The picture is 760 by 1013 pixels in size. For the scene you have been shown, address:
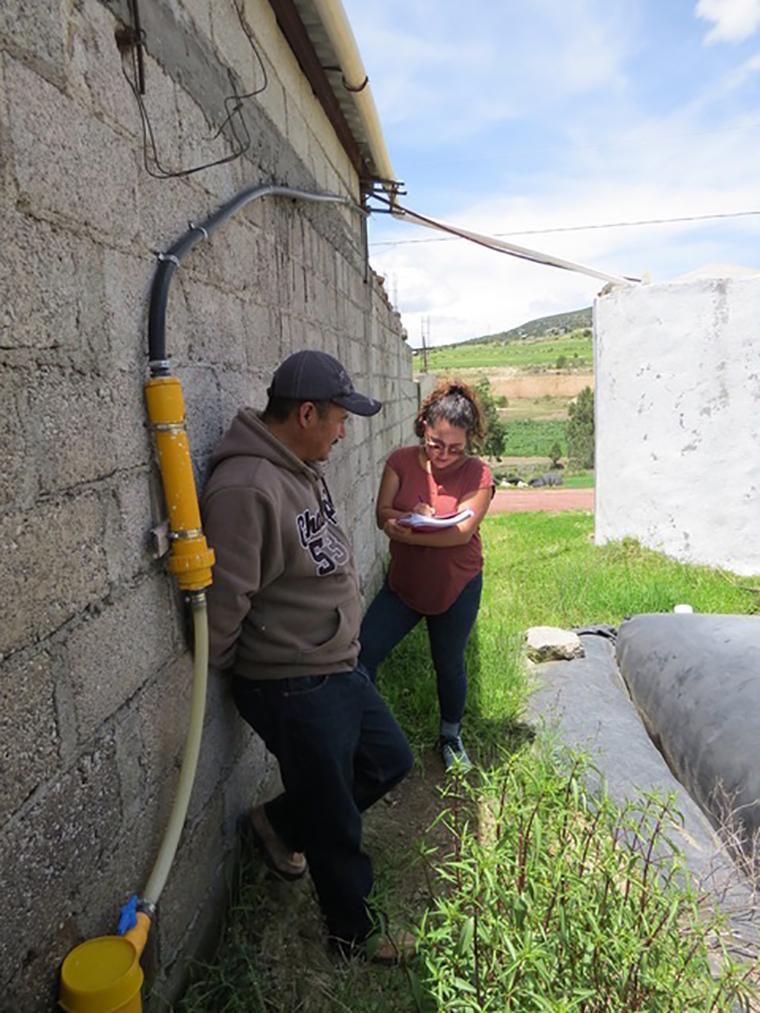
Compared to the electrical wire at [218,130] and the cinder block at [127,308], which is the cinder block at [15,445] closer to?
the cinder block at [127,308]

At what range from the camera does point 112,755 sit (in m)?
1.37

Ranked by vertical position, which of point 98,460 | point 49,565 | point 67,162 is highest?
point 67,162

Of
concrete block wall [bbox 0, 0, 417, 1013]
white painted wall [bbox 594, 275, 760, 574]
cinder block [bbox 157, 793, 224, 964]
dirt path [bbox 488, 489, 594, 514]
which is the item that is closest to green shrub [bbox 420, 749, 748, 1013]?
cinder block [bbox 157, 793, 224, 964]

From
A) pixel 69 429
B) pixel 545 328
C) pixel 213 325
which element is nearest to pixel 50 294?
pixel 69 429

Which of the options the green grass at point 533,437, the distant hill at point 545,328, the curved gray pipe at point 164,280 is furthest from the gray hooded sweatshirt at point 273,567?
the distant hill at point 545,328

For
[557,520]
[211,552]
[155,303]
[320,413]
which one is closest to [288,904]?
[211,552]

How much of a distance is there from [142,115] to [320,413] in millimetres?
→ 800

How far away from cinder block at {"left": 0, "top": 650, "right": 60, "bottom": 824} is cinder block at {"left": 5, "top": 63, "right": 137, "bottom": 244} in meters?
0.72

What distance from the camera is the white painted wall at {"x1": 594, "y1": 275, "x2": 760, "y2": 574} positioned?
23.5 ft

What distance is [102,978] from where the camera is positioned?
46.0 inches

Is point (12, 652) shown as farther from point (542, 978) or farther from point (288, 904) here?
point (288, 904)

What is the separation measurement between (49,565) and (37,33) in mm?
837

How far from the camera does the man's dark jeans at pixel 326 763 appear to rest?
73.9 inches

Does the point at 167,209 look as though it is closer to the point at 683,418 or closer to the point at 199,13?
the point at 199,13
